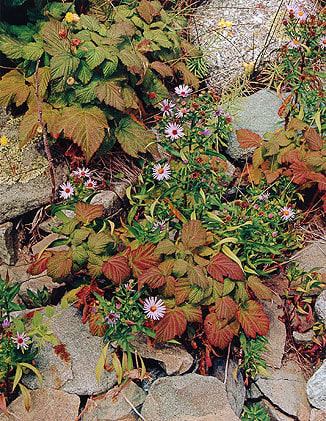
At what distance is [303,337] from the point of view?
246 centimetres

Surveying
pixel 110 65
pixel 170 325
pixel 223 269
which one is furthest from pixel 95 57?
pixel 170 325

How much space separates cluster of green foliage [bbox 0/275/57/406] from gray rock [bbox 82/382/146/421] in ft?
0.93

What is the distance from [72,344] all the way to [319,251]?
5.00ft

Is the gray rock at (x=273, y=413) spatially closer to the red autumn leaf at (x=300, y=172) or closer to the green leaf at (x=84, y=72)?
the red autumn leaf at (x=300, y=172)

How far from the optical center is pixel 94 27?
2750 millimetres

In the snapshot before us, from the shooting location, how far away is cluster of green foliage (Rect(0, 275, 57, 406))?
6.29ft

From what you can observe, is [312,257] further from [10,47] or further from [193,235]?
[10,47]

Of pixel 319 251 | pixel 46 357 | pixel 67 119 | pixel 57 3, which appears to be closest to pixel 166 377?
pixel 46 357

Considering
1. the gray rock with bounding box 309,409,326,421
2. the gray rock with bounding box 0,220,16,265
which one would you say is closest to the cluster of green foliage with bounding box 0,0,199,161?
the gray rock with bounding box 0,220,16,265

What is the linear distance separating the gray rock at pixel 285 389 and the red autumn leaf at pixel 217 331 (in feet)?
1.21

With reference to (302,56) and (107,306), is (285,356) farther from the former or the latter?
(302,56)

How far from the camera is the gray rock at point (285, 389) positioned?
2248 millimetres

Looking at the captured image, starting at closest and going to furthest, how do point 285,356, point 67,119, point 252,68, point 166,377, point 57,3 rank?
point 166,377 → point 285,356 → point 67,119 → point 57,3 → point 252,68

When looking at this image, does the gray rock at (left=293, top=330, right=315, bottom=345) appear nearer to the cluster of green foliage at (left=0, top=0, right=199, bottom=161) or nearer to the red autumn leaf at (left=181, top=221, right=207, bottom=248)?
the red autumn leaf at (left=181, top=221, right=207, bottom=248)
